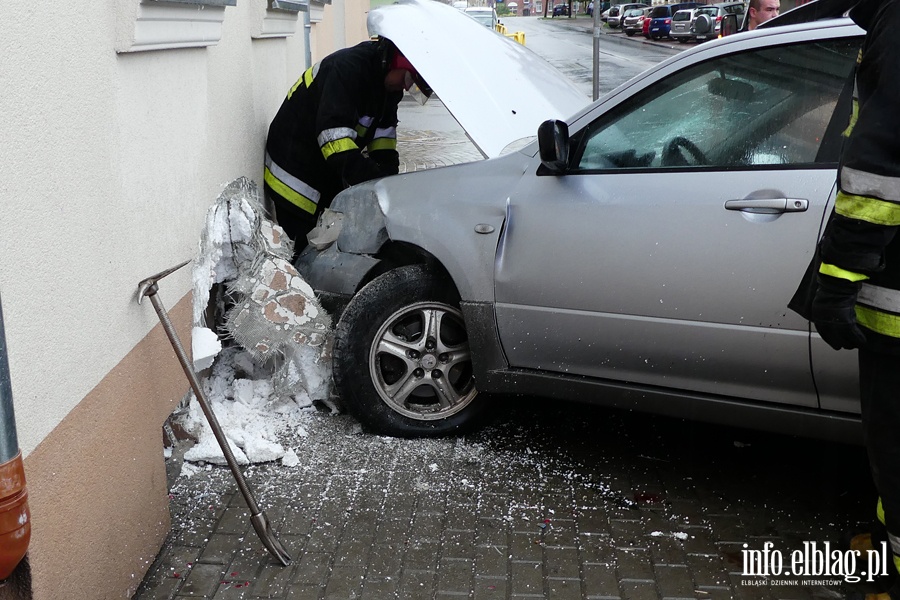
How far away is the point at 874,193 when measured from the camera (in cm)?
229

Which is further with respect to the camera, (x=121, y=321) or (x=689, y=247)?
(x=689, y=247)

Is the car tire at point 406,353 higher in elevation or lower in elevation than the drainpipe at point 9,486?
lower

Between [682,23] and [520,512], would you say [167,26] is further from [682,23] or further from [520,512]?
[682,23]

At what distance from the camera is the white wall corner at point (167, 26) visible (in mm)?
2908

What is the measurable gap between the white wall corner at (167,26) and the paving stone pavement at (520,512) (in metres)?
1.64

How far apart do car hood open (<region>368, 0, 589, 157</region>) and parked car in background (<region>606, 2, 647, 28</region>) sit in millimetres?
51072

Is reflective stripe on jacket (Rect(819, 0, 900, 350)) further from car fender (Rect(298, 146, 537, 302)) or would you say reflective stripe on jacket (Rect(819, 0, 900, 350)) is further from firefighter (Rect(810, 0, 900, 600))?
car fender (Rect(298, 146, 537, 302))

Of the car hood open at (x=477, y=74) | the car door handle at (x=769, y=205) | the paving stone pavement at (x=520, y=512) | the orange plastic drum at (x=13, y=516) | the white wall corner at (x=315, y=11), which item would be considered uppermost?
the white wall corner at (x=315, y=11)

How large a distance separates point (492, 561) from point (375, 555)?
0.40 m

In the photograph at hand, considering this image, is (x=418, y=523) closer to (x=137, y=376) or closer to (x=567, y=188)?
(x=137, y=376)

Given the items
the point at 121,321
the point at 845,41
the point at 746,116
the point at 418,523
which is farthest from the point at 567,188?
the point at 121,321

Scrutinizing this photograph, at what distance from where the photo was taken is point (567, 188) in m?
3.57

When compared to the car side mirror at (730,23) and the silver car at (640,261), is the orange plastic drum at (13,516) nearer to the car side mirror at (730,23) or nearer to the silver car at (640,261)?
the silver car at (640,261)

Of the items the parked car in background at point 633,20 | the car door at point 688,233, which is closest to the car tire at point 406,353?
the car door at point 688,233
